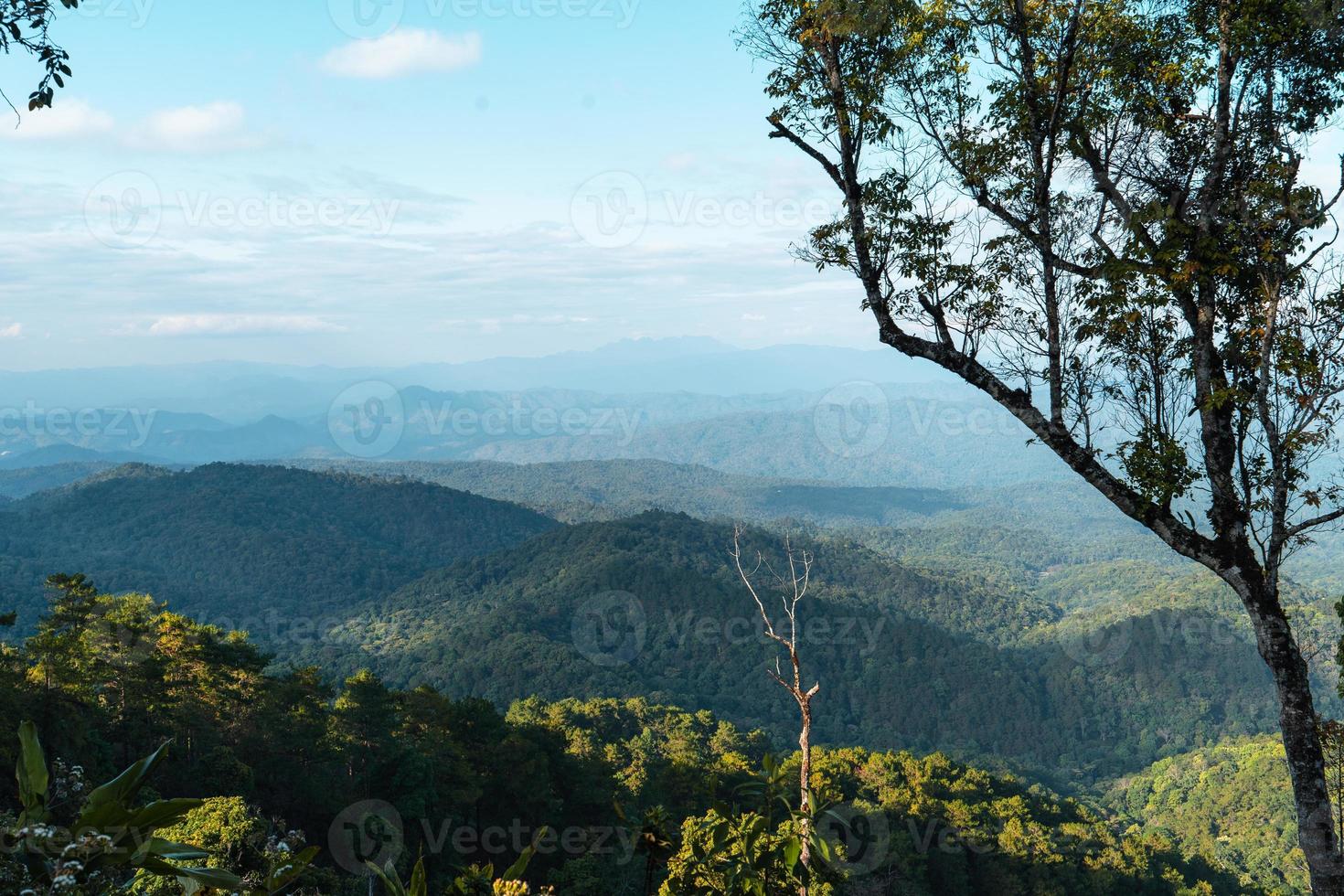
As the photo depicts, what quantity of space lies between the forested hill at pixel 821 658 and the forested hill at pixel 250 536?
50.9ft

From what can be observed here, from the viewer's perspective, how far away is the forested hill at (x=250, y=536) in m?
102

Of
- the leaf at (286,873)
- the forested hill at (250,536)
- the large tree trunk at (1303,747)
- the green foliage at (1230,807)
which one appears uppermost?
the leaf at (286,873)

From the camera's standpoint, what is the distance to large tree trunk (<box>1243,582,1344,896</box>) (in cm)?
546

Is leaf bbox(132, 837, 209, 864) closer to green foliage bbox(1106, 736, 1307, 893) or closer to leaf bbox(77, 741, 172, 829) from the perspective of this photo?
leaf bbox(77, 741, 172, 829)

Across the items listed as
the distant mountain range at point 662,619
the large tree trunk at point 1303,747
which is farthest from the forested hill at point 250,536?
the large tree trunk at point 1303,747

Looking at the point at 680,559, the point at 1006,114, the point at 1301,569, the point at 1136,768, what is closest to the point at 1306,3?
the point at 1006,114

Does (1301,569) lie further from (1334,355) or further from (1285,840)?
(1334,355)

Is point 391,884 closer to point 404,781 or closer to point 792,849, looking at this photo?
point 792,849

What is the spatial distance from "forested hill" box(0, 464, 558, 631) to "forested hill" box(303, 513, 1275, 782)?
50.9 feet

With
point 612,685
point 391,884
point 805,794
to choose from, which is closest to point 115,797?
point 391,884

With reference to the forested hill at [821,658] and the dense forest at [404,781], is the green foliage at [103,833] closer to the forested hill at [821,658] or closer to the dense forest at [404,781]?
the dense forest at [404,781]

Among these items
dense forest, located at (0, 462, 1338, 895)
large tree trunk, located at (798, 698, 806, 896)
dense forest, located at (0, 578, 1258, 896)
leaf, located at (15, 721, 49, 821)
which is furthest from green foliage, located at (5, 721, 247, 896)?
dense forest, located at (0, 578, 1258, 896)

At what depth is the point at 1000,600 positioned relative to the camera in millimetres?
117625

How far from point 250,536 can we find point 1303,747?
135 metres
